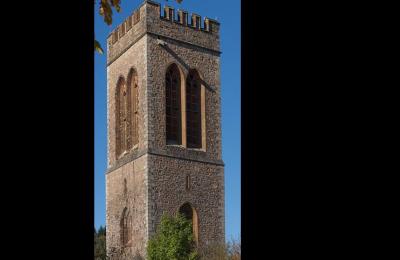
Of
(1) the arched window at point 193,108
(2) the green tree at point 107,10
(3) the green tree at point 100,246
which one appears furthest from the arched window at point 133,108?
(2) the green tree at point 107,10

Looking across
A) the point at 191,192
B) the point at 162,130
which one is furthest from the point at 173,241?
the point at 162,130

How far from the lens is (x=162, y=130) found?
106ft

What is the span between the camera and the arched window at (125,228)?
3278 centimetres

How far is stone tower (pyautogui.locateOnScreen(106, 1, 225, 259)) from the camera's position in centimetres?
3194

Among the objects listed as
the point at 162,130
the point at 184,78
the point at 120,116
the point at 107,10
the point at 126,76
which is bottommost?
the point at 107,10

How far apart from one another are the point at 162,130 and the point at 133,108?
233cm

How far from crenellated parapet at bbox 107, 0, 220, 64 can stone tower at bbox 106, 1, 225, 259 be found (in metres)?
0.04

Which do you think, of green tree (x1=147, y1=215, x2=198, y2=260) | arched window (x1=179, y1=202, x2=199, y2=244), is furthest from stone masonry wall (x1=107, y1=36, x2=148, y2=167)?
green tree (x1=147, y1=215, x2=198, y2=260)

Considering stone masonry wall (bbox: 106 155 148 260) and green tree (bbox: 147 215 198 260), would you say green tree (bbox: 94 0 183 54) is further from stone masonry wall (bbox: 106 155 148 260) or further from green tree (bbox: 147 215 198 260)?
stone masonry wall (bbox: 106 155 148 260)

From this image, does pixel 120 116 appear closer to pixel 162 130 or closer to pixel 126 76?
pixel 126 76
